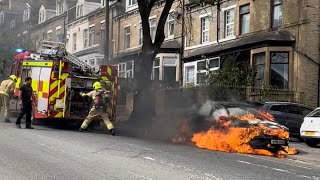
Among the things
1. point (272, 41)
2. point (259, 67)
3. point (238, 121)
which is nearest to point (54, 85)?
point (238, 121)

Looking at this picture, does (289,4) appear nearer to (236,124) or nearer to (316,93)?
(316,93)

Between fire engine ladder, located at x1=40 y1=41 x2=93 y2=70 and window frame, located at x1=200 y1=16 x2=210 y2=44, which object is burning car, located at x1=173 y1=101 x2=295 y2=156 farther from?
window frame, located at x1=200 y1=16 x2=210 y2=44

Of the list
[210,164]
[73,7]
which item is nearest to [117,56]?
[73,7]

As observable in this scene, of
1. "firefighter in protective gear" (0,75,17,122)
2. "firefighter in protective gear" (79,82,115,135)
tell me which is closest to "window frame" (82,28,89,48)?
"firefighter in protective gear" (0,75,17,122)

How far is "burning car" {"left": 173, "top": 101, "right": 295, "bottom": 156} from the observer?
12.2m

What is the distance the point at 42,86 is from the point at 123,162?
7860mm

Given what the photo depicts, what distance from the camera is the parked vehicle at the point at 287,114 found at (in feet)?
58.0

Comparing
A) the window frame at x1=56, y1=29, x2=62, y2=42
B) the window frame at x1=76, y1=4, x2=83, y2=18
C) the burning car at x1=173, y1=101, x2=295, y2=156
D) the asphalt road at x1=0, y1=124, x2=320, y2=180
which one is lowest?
the asphalt road at x1=0, y1=124, x2=320, y2=180

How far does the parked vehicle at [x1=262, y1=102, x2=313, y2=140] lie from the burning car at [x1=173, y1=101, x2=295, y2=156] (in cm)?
450

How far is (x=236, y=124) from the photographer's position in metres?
12.5

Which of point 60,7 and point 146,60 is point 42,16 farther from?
point 146,60

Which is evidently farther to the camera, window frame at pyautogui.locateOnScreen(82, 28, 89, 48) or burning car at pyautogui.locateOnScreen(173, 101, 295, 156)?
window frame at pyautogui.locateOnScreen(82, 28, 89, 48)

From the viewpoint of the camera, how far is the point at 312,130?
14969mm

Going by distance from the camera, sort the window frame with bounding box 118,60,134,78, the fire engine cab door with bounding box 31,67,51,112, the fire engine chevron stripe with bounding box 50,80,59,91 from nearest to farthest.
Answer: the fire engine chevron stripe with bounding box 50,80,59,91 < the fire engine cab door with bounding box 31,67,51,112 < the window frame with bounding box 118,60,134,78
